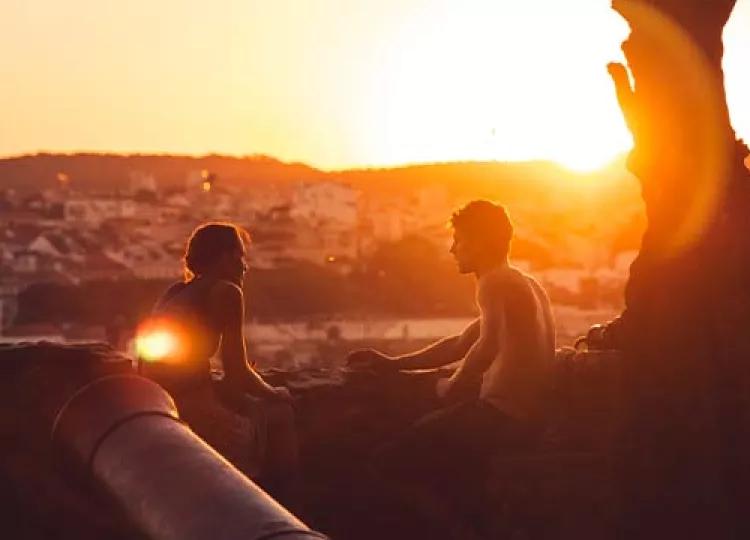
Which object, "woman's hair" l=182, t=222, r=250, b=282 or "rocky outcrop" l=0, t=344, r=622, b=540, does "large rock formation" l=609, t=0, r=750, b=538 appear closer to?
"rocky outcrop" l=0, t=344, r=622, b=540

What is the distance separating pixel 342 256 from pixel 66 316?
26.3 m

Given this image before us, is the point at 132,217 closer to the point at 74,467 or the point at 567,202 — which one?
the point at 567,202

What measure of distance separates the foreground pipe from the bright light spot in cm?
106

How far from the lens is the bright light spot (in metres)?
5.91

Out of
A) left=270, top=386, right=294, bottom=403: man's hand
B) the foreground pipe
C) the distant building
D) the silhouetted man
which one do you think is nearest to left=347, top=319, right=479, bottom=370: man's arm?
the silhouetted man

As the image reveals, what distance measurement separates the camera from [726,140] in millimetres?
7664

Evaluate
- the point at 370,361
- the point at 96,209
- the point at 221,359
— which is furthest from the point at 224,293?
the point at 96,209

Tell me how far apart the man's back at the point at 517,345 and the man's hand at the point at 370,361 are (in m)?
0.78

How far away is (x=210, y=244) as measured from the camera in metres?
6.00

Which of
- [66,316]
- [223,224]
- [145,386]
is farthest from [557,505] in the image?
[66,316]

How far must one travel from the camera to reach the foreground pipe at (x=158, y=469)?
368cm

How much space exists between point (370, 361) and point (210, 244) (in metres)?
1.38

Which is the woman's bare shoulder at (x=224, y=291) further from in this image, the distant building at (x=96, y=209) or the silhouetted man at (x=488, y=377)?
the distant building at (x=96, y=209)

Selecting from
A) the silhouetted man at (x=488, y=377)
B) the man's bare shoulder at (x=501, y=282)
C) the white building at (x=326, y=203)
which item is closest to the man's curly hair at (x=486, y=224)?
the silhouetted man at (x=488, y=377)
